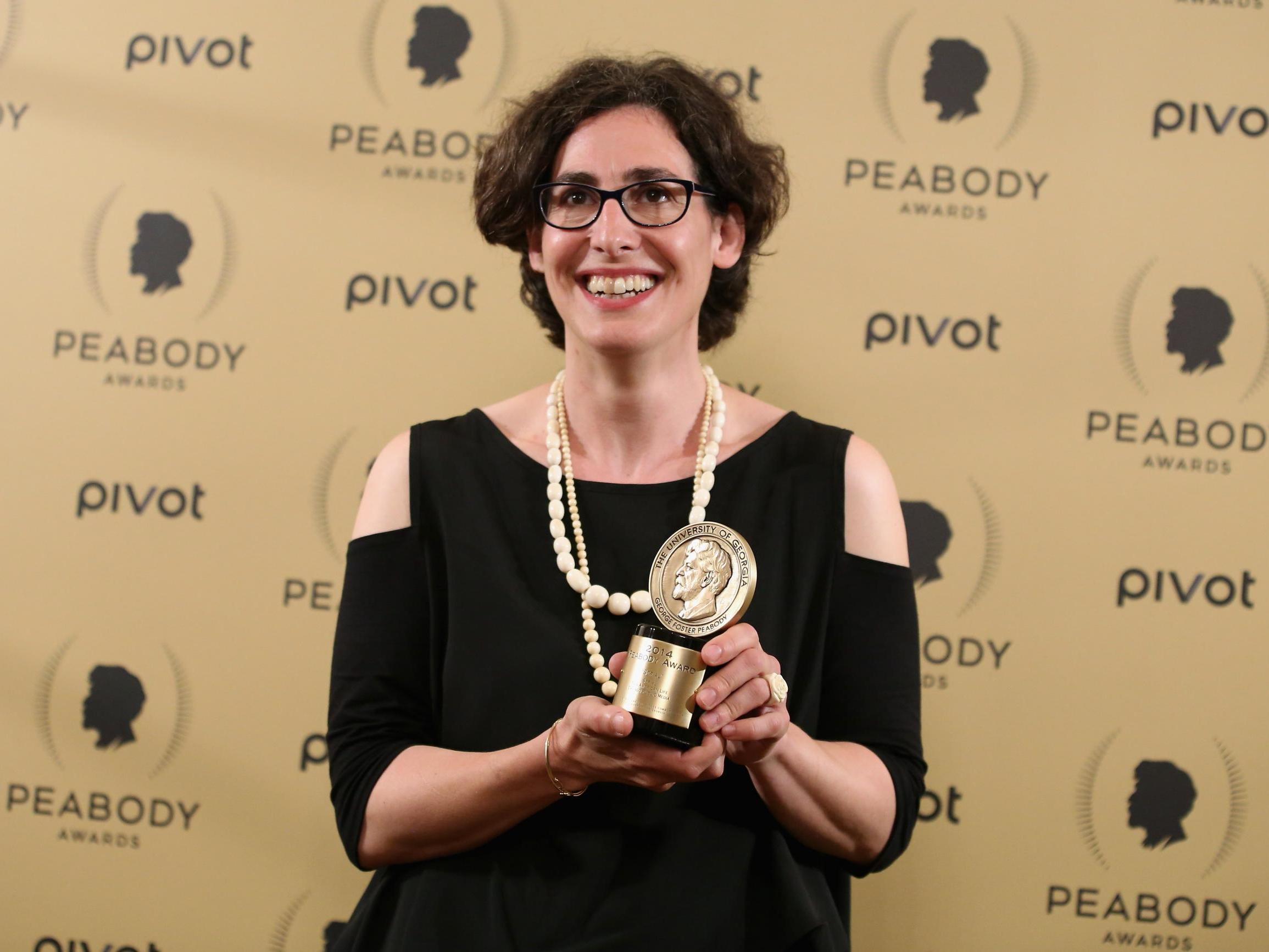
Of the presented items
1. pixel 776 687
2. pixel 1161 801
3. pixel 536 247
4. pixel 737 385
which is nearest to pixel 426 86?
pixel 536 247

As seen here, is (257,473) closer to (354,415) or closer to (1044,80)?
(354,415)

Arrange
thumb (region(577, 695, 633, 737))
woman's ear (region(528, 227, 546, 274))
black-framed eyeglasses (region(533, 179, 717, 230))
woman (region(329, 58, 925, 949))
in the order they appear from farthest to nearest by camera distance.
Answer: woman's ear (region(528, 227, 546, 274)) → black-framed eyeglasses (region(533, 179, 717, 230)) → woman (region(329, 58, 925, 949)) → thumb (region(577, 695, 633, 737))

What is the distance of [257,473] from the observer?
6.66ft

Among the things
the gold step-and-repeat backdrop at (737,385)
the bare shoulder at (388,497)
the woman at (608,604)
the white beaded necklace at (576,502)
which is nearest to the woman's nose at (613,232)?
the woman at (608,604)

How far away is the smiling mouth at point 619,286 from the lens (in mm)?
1353

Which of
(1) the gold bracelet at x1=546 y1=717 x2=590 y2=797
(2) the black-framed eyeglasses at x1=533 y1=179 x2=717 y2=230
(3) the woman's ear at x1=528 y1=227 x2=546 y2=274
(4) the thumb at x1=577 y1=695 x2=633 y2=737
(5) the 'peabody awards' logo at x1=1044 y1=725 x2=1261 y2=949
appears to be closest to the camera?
(4) the thumb at x1=577 y1=695 x2=633 y2=737

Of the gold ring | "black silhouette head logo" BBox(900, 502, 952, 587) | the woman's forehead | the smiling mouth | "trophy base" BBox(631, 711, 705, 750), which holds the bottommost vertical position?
"trophy base" BBox(631, 711, 705, 750)

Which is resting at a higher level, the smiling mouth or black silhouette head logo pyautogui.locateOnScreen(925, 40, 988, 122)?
black silhouette head logo pyautogui.locateOnScreen(925, 40, 988, 122)

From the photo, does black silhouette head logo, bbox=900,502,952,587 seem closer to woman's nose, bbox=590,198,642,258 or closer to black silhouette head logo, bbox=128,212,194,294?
woman's nose, bbox=590,198,642,258

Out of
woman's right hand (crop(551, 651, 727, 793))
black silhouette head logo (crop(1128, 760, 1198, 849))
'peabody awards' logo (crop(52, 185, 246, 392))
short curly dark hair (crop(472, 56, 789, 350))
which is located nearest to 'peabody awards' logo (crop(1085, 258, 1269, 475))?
black silhouette head logo (crop(1128, 760, 1198, 849))

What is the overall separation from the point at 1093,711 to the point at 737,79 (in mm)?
1330

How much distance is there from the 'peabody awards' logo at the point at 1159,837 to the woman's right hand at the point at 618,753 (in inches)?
45.4

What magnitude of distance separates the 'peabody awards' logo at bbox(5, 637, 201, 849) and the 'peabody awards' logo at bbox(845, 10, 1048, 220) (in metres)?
1.61

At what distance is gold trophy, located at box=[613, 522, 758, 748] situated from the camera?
3.33 ft
